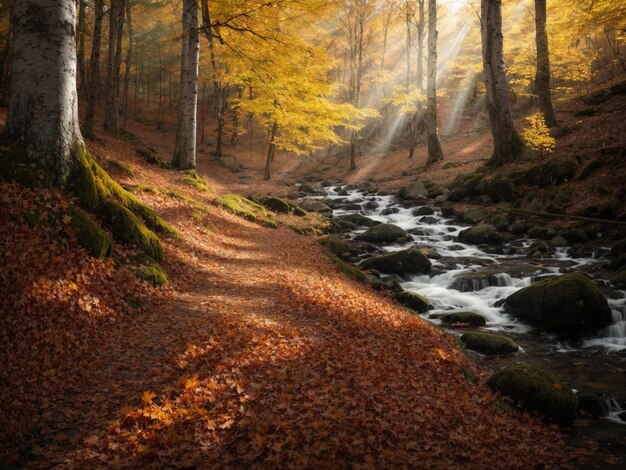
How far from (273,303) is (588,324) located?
7.04m

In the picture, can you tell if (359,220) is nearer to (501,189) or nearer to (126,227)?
(501,189)

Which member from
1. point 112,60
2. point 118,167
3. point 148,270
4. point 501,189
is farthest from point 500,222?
point 112,60

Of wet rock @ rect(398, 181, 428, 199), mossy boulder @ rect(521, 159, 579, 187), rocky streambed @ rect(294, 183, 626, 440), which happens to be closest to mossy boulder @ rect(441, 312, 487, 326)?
rocky streambed @ rect(294, 183, 626, 440)

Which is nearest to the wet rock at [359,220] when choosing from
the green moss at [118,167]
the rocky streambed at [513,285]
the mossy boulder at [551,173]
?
the rocky streambed at [513,285]

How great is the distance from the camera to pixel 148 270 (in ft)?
23.5

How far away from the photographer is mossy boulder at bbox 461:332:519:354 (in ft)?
27.8

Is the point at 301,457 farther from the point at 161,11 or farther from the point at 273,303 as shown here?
the point at 161,11

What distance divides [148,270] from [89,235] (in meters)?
1.25

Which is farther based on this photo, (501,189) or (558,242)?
(501,189)

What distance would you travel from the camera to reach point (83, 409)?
421cm

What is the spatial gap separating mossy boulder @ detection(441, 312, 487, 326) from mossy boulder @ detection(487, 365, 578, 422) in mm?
3340

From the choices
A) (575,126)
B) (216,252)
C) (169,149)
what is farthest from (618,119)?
(169,149)

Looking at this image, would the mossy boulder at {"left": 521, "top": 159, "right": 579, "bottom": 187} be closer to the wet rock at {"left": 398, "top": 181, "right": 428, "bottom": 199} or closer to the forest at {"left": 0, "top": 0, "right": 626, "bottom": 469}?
the forest at {"left": 0, "top": 0, "right": 626, "bottom": 469}

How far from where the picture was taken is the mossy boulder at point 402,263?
1342cm
